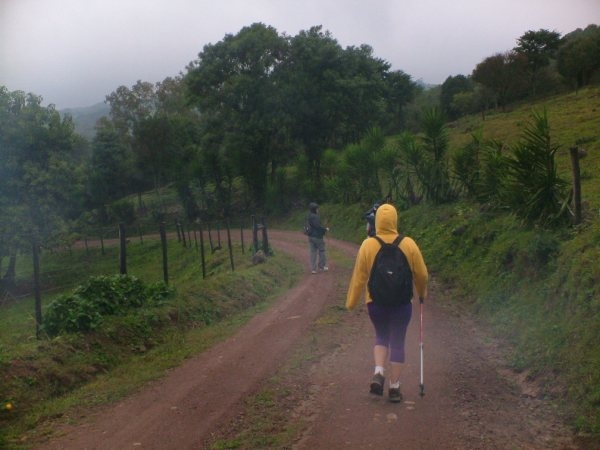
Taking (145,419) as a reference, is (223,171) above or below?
above

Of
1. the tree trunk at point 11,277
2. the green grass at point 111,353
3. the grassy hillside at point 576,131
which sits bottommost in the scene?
the tree trunk at point 11,277

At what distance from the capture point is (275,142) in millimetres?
40375

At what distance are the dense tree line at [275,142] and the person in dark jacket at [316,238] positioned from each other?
13.6ft

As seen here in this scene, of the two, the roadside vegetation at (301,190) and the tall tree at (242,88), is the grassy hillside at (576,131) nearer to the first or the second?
the roadside vegetation at (301,190)

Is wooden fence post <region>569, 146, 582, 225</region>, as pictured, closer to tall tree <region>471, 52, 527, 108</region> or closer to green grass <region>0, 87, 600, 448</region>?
green grass <region>0, 87, 600, 448</region>

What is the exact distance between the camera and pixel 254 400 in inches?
252

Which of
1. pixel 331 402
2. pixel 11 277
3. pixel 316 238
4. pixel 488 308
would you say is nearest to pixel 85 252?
pixel 11 277

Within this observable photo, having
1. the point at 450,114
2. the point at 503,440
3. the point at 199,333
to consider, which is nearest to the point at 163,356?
the point at 199,333

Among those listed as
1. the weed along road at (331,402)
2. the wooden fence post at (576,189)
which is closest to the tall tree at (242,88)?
the wooden fence post at (576,189)

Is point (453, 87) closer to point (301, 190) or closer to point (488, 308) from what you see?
point (301, 190)

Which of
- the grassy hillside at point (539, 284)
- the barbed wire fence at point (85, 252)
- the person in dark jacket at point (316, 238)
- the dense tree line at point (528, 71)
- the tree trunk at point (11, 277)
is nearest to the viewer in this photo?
the grassy hillside at point (539, 284)

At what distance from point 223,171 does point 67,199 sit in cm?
1326

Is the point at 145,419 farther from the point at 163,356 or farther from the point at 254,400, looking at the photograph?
the point at 163,356

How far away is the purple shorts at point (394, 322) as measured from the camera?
6078 millimetres
